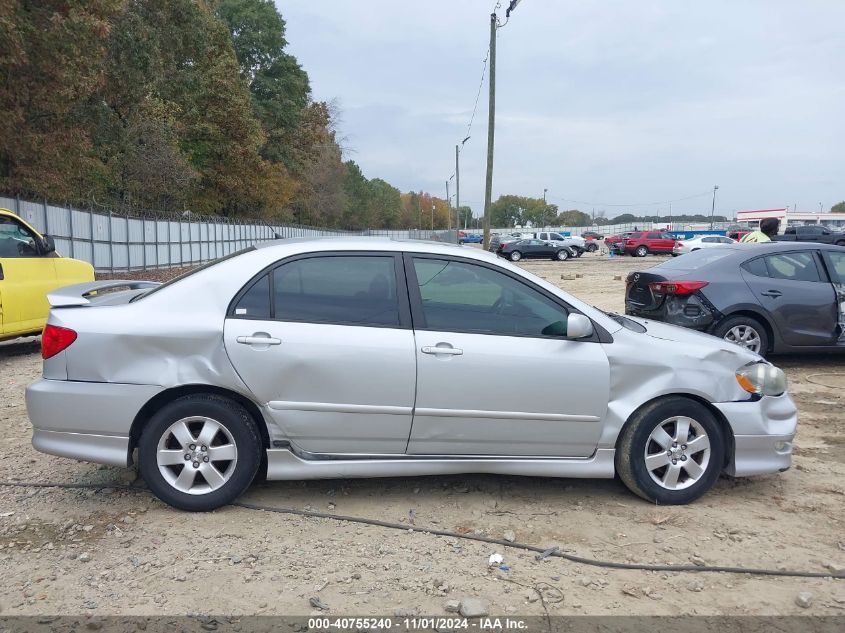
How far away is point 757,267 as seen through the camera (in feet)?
25.3

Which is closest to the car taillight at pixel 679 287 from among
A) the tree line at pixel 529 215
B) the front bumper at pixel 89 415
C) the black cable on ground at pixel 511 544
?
the black cable on ground at pixel 511 544

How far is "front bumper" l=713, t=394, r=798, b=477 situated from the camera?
416 centimetres

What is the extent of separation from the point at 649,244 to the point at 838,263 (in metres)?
35.1

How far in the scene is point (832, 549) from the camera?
3678 millimetres

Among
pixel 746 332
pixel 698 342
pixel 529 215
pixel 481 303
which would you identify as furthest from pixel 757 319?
pixel 529 215

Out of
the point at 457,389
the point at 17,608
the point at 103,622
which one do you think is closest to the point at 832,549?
the point at 457,389

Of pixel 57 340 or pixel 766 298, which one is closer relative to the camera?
pixel 57 340

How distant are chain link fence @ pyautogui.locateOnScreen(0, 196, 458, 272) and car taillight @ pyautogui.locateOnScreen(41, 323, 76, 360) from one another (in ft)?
31.3

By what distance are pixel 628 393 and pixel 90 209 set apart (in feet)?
72.7

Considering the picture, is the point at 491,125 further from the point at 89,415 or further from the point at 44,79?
the point at 89,415

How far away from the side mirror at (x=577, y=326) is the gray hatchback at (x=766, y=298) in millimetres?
4063

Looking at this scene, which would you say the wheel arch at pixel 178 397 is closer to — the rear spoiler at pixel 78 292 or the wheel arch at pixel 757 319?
the rear spoiler at pixel 78 292

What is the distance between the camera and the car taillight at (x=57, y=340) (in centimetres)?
386

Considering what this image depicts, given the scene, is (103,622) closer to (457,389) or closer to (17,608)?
(17,608)
